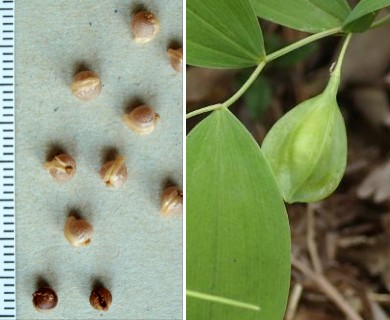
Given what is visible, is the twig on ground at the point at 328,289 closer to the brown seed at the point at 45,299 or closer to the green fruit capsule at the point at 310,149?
the green fruit capsule at the point at 310,149

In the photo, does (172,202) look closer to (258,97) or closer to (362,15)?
(258,97)

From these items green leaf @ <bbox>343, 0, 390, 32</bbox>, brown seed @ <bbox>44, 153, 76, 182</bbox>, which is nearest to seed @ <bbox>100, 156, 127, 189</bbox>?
brown seed @ <bbox>44, 153, 76, 182</bbox>

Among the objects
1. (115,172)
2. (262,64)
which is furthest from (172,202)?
(262,64)

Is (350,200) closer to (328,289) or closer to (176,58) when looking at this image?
(328,289)

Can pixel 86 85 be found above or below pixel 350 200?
above

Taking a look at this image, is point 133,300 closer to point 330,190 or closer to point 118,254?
point 118,254

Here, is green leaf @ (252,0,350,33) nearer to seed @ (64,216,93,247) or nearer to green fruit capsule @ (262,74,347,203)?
green fruit capsule @ (262,74,347,203)

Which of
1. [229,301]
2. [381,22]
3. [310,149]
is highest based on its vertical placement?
[381,22]

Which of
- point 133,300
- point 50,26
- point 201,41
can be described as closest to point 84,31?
point 50,26

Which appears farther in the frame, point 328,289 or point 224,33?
point 328,289
